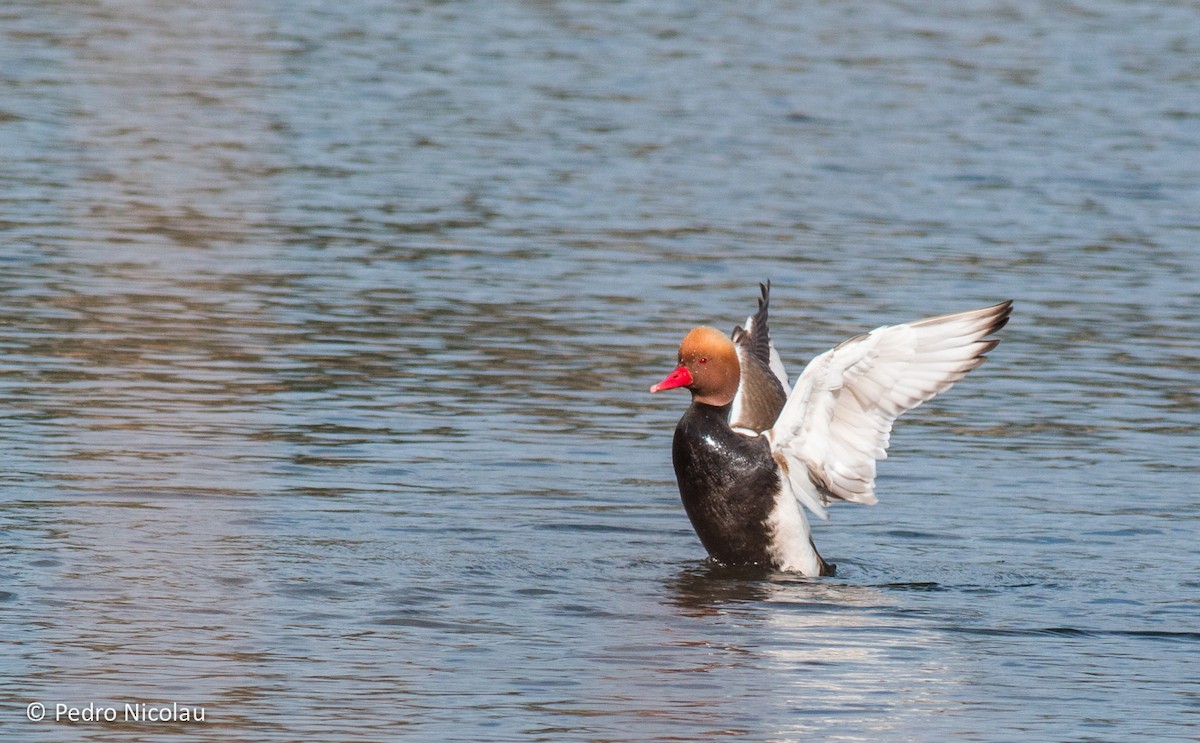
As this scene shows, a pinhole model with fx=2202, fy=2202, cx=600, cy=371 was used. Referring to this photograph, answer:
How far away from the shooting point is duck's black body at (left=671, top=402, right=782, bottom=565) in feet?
32.0

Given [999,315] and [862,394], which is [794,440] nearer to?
[862,394]

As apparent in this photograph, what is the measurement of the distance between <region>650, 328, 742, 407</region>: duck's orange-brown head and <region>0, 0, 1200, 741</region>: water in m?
0.76

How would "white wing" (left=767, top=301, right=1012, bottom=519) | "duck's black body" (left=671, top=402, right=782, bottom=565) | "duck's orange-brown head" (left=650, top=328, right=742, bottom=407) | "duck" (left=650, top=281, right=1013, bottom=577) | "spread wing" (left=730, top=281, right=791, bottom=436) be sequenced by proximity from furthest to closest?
"spread wing" (left=730, top=281, right=791, bottom=436) < "duck's orange-brown head" (left=650, top=328, right=742, bottom=407) < "duck's black body" (left=671, top=402, right=782, bottom=565) < "duck" (left=650, top=281, right=1013, bottom=577) < "white wing" (left=767, top=301, right=1012, bottom=519)

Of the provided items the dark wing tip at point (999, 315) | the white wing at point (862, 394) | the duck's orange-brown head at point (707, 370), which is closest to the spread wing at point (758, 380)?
the duck's orange-brown head at point (707, 370)

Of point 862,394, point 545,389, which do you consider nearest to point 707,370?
point 862,394

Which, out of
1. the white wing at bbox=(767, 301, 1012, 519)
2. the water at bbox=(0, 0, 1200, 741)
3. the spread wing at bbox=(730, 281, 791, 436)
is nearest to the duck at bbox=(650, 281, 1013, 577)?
the white wing at bbox=(767, 301, 1012, 519)

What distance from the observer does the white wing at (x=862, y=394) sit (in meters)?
9.23

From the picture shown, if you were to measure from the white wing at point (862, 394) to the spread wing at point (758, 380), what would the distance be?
0.57 m

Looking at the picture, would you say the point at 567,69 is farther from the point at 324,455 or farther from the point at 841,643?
the point at 841,643

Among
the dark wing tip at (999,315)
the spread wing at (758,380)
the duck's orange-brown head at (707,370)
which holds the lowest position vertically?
the spread wing at (758,380)

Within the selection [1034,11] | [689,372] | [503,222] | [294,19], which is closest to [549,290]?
[503,222]

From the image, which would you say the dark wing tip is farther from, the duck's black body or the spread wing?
the spread wing

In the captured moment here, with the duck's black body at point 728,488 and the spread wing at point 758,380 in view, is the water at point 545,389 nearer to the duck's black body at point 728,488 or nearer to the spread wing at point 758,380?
the duck's black body at point 728,488

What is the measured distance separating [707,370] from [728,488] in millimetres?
540
